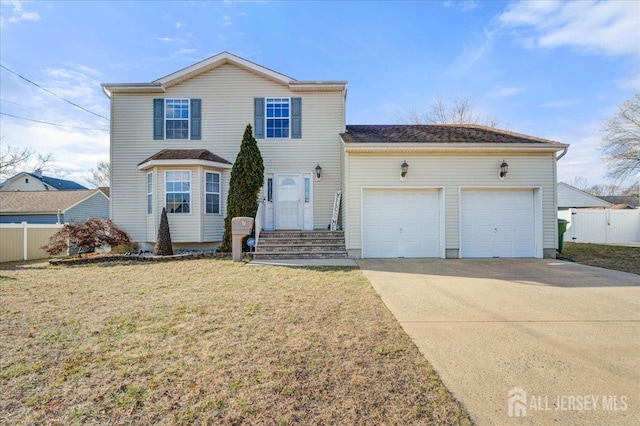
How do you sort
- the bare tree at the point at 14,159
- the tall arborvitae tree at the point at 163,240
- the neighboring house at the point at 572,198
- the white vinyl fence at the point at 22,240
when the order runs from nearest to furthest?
1. the tall arborvitae tree at the point at 163,240
2. the white vinyl fence at the point at 22,240
3. the bare tree at the point at 14,159
4. the neighboring house at the point at 572,198

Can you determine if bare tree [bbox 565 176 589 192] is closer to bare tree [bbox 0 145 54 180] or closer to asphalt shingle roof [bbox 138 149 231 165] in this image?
asphalt shingle roof [bbox 138 149 231 165]

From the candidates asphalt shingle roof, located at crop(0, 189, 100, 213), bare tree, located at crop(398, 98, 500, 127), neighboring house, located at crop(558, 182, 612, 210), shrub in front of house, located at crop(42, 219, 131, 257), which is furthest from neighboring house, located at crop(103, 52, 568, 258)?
neighboring house, located at crop(558, 182, 612, 210)

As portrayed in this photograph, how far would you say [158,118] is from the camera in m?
11.7

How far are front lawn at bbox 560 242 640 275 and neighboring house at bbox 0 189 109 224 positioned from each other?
26.0 metres

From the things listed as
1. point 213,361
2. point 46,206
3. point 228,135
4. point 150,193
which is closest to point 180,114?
point 228,135

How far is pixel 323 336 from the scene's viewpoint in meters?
3.52

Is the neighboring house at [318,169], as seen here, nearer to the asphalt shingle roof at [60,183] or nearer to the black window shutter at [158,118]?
the black window shutter at [158,118]

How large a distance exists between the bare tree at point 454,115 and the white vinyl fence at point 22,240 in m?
24.4

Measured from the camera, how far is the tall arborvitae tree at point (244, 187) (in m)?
10.3

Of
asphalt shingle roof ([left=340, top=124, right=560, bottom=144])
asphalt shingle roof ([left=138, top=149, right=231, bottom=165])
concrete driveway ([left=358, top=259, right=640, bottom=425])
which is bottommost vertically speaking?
concrete driveway ([left=358, top=259, right=640, bottom=425])

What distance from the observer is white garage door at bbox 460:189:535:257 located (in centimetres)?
975

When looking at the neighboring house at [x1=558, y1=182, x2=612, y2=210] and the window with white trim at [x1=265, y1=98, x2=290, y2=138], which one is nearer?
the window with white trim at [x1=265, y1=98, x2=290, y2=138]

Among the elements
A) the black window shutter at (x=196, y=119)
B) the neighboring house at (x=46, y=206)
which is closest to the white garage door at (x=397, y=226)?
the black window shutter at (x=196, y=119)

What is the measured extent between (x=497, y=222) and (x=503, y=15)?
23.3 ft
